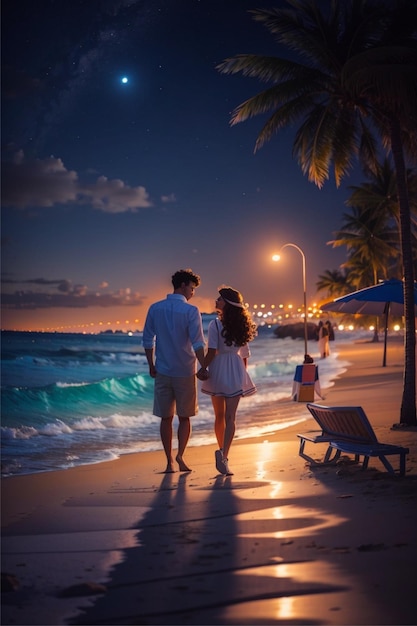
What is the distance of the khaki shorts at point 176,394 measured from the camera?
7.52m

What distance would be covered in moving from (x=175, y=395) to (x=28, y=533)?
8.16 ft

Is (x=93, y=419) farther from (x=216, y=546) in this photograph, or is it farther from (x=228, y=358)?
(x=216, y=546)

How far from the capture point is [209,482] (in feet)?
23.7

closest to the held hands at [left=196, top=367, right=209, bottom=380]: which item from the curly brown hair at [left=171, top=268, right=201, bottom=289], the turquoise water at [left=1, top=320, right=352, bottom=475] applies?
the curly brown hair at [left=171, top=268, right=201, bottom=289]

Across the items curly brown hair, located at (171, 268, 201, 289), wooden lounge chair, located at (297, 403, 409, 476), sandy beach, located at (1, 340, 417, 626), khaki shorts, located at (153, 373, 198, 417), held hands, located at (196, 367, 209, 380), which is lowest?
→ sandy beach, located at (1, 340, 417, 626)

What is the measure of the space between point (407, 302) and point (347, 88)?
3.85m

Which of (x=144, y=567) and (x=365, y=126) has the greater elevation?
(x=365, y=126)

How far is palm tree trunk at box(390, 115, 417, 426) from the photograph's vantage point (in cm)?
1112

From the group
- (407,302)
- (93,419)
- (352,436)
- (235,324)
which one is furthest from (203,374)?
(93,419)

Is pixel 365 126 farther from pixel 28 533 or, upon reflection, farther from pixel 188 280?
pixel 28 533

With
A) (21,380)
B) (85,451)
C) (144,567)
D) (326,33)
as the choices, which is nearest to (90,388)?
(21,380)

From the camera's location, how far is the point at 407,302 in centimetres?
1125

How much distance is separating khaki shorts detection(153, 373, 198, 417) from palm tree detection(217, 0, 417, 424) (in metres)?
4.97

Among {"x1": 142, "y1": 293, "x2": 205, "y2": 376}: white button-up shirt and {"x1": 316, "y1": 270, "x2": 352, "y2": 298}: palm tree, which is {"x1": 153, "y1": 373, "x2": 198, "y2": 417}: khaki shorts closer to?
{"x1": 142, "y1": 293, "x2": 205, "y2": 376}: white button-up shirt
